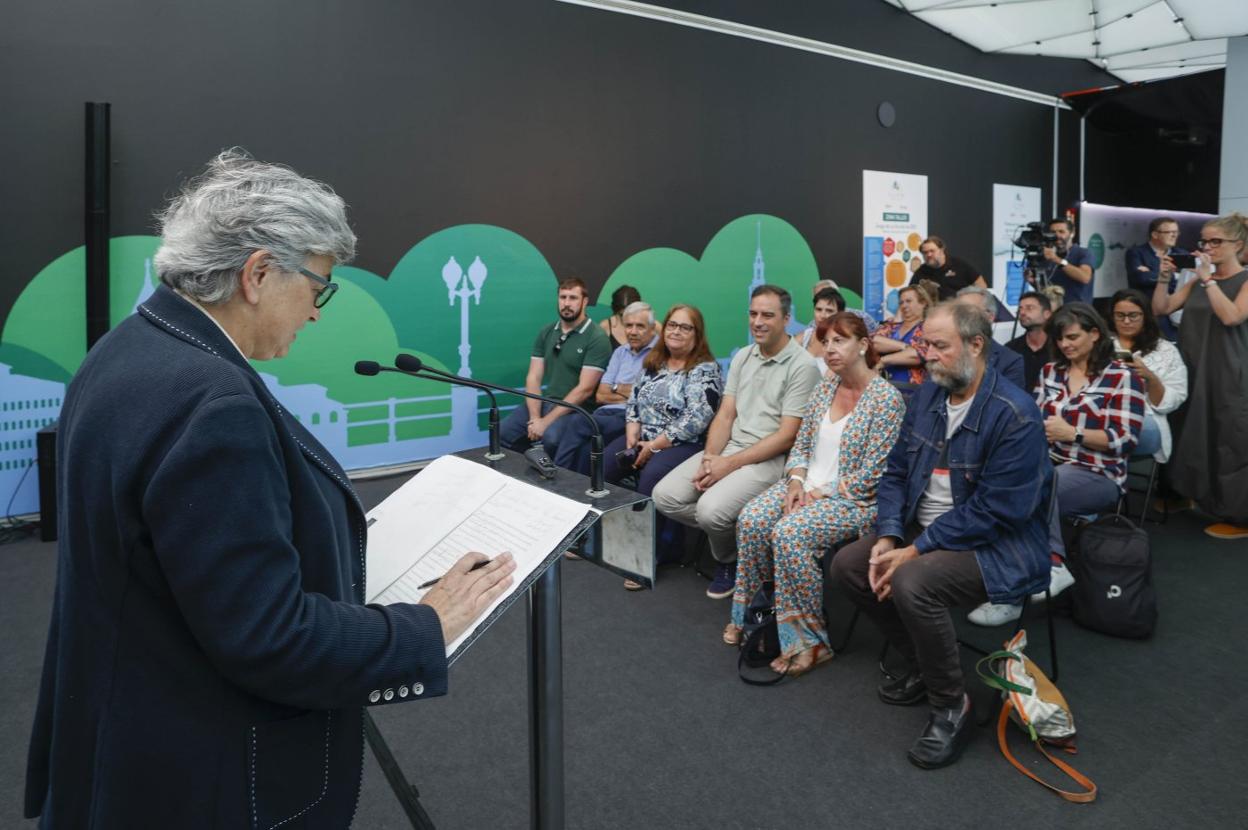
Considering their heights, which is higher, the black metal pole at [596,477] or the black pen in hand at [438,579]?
the black metal pole at [596,477]

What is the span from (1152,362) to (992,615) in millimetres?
1736

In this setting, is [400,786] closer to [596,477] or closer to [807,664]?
[596,477]

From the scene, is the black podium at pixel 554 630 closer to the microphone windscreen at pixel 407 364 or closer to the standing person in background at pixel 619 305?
the microphone windscreen at pixel 407 364

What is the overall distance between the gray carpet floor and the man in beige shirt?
363mm

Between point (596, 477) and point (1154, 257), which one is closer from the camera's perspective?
point (596, 477)

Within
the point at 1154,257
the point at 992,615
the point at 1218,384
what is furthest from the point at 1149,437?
the point at 1154,257

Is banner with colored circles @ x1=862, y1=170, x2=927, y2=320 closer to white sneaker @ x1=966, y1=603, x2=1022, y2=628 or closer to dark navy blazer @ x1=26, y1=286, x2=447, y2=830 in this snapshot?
white sneaker @ x1=966, y1=603, x2=1022, y2=628

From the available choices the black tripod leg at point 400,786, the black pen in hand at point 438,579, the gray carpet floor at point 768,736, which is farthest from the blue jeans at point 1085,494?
the black pen in hand at point 438,579

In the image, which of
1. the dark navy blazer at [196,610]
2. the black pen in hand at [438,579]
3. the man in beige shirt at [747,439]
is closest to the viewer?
the dark navy blazer at [196,610]

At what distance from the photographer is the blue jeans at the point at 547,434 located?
14.4 ft

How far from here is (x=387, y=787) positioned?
2217 millimetres

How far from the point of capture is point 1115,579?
2996 mm

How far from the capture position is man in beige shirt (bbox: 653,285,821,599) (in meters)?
3.42

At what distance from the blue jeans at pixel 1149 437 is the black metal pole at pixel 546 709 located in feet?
11.0
